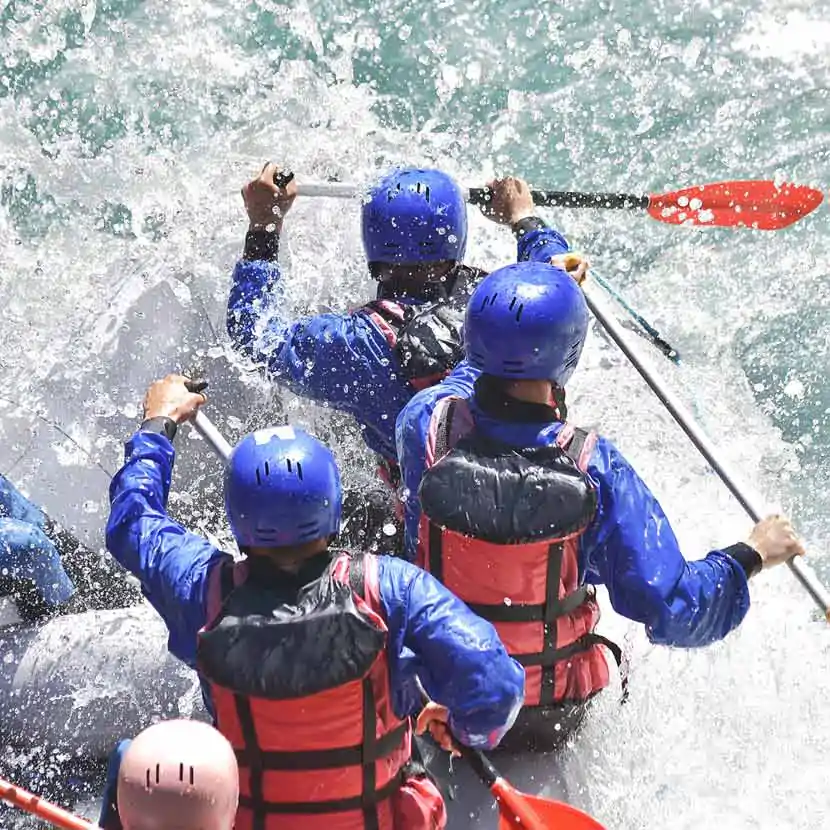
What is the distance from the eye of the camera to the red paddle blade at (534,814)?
2.86 meters

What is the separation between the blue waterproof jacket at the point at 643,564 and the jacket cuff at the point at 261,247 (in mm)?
1400

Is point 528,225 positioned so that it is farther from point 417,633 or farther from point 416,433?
point 417,633

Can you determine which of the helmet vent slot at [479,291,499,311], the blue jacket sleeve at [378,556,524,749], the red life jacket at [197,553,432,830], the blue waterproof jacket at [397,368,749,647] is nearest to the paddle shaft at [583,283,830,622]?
the blue waterproof jacket at [397,368,749,647]

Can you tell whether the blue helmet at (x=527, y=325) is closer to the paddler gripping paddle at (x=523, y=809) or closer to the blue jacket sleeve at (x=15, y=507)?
the paddler gripping paddle at (x=523, y=809)

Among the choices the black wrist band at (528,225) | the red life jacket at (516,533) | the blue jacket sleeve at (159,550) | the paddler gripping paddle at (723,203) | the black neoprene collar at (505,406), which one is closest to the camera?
the blue jacket sleeve at (159,550)

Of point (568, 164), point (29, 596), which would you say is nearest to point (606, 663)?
point (29, 596)

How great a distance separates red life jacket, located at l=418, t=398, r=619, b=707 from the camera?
286 centimetres

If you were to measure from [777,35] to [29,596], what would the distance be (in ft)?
20.2

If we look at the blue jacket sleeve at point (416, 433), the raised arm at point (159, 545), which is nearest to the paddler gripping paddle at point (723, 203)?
the blue jacket sleeve at point (416, 433)

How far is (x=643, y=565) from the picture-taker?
2.87 meters

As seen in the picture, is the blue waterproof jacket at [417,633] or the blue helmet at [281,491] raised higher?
the blue helmet at [281,491]

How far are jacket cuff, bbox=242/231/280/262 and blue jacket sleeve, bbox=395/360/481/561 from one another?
1065 millimetres

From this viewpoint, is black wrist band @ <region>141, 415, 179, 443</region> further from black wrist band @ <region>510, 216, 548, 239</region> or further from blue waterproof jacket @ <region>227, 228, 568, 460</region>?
black wrist band @ <region>510, 216, 548, 239</region>

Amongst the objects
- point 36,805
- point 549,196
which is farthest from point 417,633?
point 549,196
